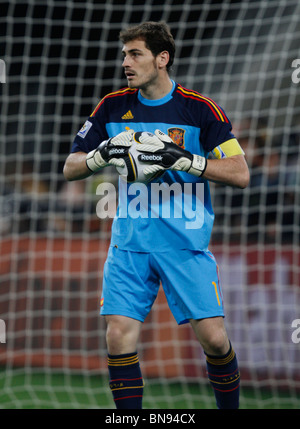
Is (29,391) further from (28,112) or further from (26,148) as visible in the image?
(28,112)

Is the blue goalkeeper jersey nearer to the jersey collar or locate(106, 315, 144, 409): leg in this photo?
the jersey collar

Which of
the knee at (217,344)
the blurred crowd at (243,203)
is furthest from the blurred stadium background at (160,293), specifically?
the knee at (217,344)

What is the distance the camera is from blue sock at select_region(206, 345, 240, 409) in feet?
10.2

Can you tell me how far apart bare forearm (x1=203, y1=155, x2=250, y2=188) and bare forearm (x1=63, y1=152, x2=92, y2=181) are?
540 mm

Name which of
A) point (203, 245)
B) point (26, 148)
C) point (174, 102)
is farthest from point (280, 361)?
point (26, 148)

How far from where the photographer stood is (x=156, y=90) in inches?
121

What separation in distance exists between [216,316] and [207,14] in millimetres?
5805

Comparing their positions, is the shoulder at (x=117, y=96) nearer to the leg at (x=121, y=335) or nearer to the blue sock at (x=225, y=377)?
the leg at (x=121, y=335)

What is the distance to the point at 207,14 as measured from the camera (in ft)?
26.5

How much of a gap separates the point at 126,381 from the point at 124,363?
0.08 metres

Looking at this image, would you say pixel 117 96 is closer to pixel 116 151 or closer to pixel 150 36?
pixel 150 36

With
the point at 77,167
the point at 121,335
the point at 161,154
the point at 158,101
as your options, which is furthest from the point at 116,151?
the point at 121,335

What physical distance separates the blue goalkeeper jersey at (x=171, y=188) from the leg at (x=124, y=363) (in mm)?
345

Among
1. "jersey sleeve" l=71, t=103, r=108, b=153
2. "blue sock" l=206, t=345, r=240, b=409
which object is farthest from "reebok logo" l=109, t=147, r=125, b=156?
"blue sock" l=206, t=345, r=240, b=409
